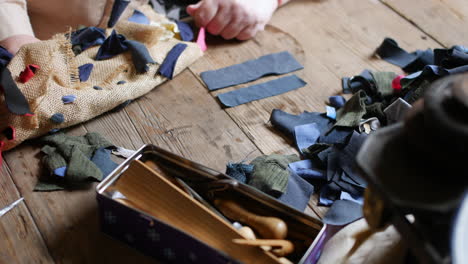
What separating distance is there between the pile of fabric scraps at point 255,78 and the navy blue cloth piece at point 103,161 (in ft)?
0.95

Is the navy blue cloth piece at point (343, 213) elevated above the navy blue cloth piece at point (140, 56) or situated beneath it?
situated beneath

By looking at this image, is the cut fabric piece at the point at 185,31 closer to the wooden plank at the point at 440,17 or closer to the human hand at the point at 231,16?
the human hand at the point at 231,16

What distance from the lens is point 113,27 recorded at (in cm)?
116

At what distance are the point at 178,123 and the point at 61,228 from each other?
326 millimetres

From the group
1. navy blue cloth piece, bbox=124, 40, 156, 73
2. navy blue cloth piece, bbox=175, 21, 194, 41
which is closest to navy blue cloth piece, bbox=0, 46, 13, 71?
navy blue cloth piece, bbox=124, 40, 156, 73

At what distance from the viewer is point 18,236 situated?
77 centimetres

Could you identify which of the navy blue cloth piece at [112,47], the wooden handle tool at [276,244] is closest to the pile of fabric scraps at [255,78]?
the navy blue cloth piece at [112,47]

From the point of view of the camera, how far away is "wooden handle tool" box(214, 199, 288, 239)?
700mm

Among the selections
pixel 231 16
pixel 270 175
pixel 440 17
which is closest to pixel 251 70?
pixel 231 16

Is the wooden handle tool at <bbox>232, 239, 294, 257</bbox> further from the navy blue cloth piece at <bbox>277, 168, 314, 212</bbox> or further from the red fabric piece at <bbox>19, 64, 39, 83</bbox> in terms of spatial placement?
the red fabric piece at <bbox>19, 64, 39, 83</bbox>

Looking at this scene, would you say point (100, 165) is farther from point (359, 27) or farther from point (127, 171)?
point (359, 27)

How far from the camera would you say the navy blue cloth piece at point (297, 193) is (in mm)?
833

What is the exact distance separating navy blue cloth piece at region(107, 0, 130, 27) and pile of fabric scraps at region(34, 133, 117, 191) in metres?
0.38

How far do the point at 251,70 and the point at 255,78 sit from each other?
0.10ft
